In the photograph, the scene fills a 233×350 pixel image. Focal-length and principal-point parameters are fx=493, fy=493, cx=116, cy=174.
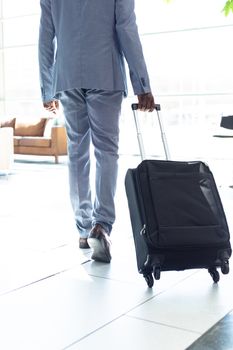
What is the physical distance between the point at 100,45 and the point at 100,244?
998 millimetres

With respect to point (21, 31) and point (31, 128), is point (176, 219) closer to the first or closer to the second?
point (31, 128)

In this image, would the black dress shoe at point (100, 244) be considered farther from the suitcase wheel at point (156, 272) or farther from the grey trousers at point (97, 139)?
the suitcase wheel at point (156, 272)

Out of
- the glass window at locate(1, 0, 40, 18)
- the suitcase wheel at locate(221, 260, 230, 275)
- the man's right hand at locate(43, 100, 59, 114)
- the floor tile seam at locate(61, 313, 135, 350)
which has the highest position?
the glass window at locate(1, 0, 40, 18)

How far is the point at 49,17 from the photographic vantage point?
2650 millimetres

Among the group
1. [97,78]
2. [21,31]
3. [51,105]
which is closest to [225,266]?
[97,78]

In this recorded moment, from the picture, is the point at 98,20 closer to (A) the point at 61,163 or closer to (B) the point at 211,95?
(A) the point at 61,163

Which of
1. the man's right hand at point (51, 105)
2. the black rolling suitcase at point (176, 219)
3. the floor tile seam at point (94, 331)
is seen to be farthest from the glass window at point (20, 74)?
the floor tile seam at point (94, 331)

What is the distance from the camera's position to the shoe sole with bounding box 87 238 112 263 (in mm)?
2459

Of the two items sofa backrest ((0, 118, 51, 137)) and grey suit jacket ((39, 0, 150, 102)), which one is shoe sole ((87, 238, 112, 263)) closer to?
grey suit jacket ((39, 0, 150, 102))

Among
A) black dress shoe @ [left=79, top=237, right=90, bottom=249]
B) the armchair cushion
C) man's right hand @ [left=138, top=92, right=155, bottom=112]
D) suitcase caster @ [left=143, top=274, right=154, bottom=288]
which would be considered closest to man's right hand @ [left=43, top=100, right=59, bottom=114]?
man's right hand @ [left=138, top=92, right=155, bottom=112]

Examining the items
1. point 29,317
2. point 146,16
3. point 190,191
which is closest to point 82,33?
point 190,191

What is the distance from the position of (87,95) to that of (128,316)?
3.96 ft

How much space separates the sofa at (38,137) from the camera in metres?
8.73

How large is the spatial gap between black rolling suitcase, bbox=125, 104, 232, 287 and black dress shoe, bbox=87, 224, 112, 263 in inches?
11.6
